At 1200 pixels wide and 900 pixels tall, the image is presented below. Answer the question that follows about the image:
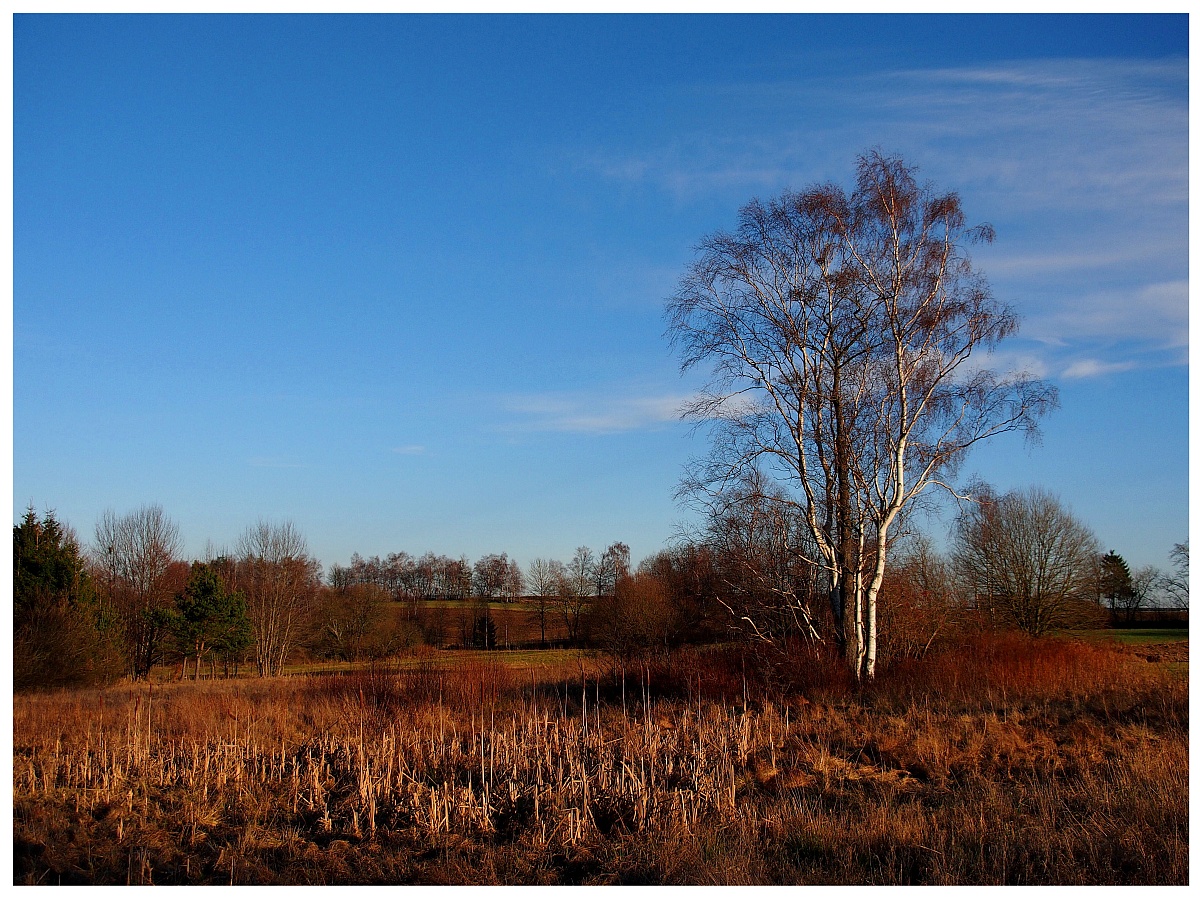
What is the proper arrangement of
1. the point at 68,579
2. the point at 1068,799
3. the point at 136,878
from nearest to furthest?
the point at 136,878 → the point at 1068,799 → the point at 68,579

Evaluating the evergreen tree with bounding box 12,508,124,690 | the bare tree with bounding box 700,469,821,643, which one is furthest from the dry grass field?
the evergreen tree with bounding box 12,508,124,690

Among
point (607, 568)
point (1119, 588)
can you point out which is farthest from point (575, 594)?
point (1119, 588)

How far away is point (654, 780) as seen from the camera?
30.2ft

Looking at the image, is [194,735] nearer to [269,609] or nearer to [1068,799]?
[1068,799]

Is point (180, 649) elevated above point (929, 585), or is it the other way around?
point (929, 585)

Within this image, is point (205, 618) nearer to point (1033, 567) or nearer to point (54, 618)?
point (54, 618)

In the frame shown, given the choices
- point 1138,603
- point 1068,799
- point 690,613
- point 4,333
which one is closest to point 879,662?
point 1068,799

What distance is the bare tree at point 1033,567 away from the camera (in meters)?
29.8

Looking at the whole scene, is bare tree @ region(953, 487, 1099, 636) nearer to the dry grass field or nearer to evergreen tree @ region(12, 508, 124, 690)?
→ the dry grass field

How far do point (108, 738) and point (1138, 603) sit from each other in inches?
1920

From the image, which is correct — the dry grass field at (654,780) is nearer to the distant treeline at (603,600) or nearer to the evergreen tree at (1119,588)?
the distant treeline at (603,600)

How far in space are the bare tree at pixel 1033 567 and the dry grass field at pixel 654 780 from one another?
13329 mm

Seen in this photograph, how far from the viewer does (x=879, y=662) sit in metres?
16.2

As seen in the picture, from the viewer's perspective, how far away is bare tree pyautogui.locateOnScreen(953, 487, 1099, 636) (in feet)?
97.9
